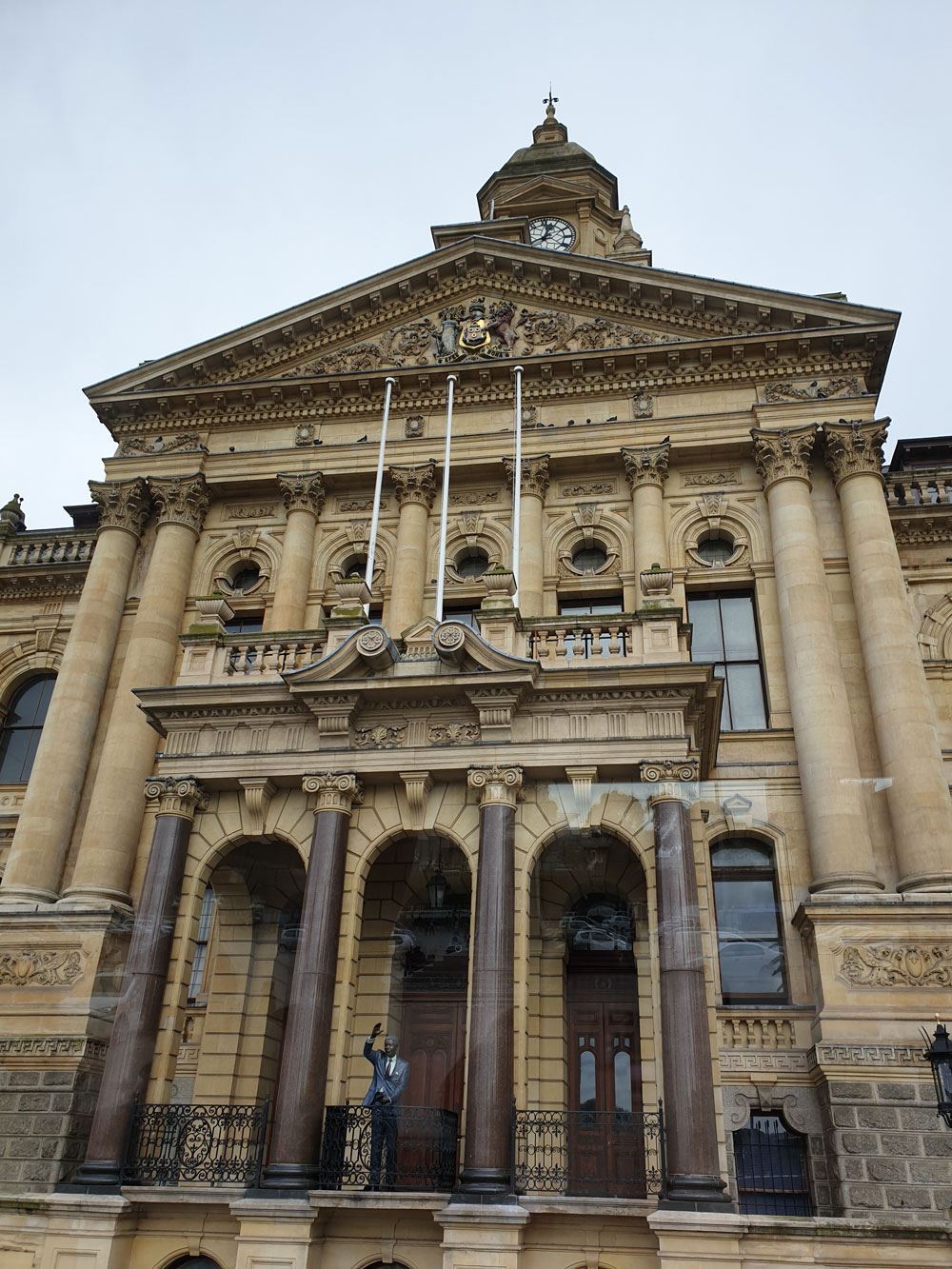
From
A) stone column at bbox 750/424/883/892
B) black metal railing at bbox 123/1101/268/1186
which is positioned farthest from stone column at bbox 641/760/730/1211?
black metal railing at bbox 123/1101/268/1186

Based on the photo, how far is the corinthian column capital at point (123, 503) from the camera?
82.8ft

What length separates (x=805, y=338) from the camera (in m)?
23.6

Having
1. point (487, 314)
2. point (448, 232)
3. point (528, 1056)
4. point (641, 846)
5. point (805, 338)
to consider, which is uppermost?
point (448, 232)

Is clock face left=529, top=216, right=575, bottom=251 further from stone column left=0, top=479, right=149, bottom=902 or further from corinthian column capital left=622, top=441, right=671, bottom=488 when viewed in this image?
stone column left=0, top=479, right=149, bottom=902

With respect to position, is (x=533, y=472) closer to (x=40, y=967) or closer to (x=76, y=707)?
(x=76, y=707)

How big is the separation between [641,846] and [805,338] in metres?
13.6

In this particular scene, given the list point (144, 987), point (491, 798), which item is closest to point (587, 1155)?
point (491, 798)

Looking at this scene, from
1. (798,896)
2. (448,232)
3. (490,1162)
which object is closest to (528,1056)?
(490,1162)

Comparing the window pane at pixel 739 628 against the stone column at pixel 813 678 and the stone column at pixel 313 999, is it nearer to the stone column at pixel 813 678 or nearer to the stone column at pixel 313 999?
the stone column at pixel 813 678

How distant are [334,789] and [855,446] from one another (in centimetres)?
1348

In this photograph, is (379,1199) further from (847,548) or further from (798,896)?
(847,548)

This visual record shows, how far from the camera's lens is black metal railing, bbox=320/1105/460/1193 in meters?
14.2

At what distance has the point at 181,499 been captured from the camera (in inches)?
990

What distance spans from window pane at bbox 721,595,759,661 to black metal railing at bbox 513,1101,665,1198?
9.75m
